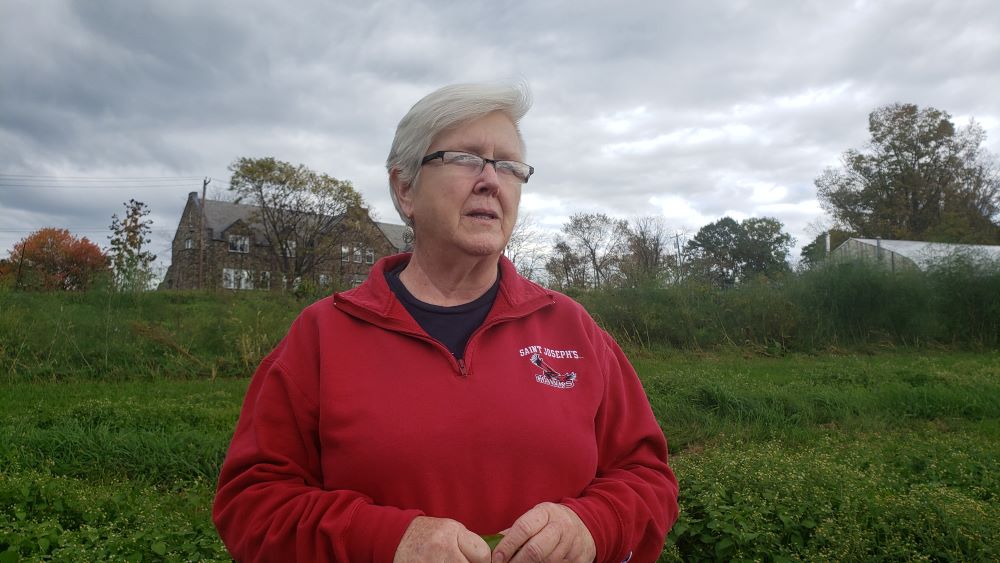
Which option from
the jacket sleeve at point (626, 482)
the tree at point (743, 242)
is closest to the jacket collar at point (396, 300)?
the jacket sleeve at point (626, 482)

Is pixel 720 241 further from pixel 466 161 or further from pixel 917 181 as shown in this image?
pixel 466 161

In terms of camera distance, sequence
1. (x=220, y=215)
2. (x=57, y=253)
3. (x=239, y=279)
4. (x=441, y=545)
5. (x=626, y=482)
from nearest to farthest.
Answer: (x=441, y=545), (x=626, y=482), (x=239, y=279), (x=57, y=253), (x=220, y=215)

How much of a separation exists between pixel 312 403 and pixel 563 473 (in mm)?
673

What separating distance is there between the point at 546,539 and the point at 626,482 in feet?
1.23

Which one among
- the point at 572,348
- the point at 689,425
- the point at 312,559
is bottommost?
the point at 689,425

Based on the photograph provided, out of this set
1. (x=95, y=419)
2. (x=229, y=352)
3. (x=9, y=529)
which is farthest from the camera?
(x=229, y=352)

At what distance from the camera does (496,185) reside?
1.95 meters

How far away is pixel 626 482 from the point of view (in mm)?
1853

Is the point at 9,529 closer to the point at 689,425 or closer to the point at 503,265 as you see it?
the point at 503,265

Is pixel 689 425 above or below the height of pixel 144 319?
below

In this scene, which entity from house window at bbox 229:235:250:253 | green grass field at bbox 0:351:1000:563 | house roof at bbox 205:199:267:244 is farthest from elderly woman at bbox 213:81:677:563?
house roof at bbox 205:199:267:244

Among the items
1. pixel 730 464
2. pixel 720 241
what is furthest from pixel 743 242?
pixel 730 464

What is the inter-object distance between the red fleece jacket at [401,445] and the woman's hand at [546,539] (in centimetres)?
4

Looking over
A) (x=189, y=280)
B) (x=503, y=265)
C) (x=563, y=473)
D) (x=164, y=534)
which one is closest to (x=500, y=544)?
(x=563, y=473)
